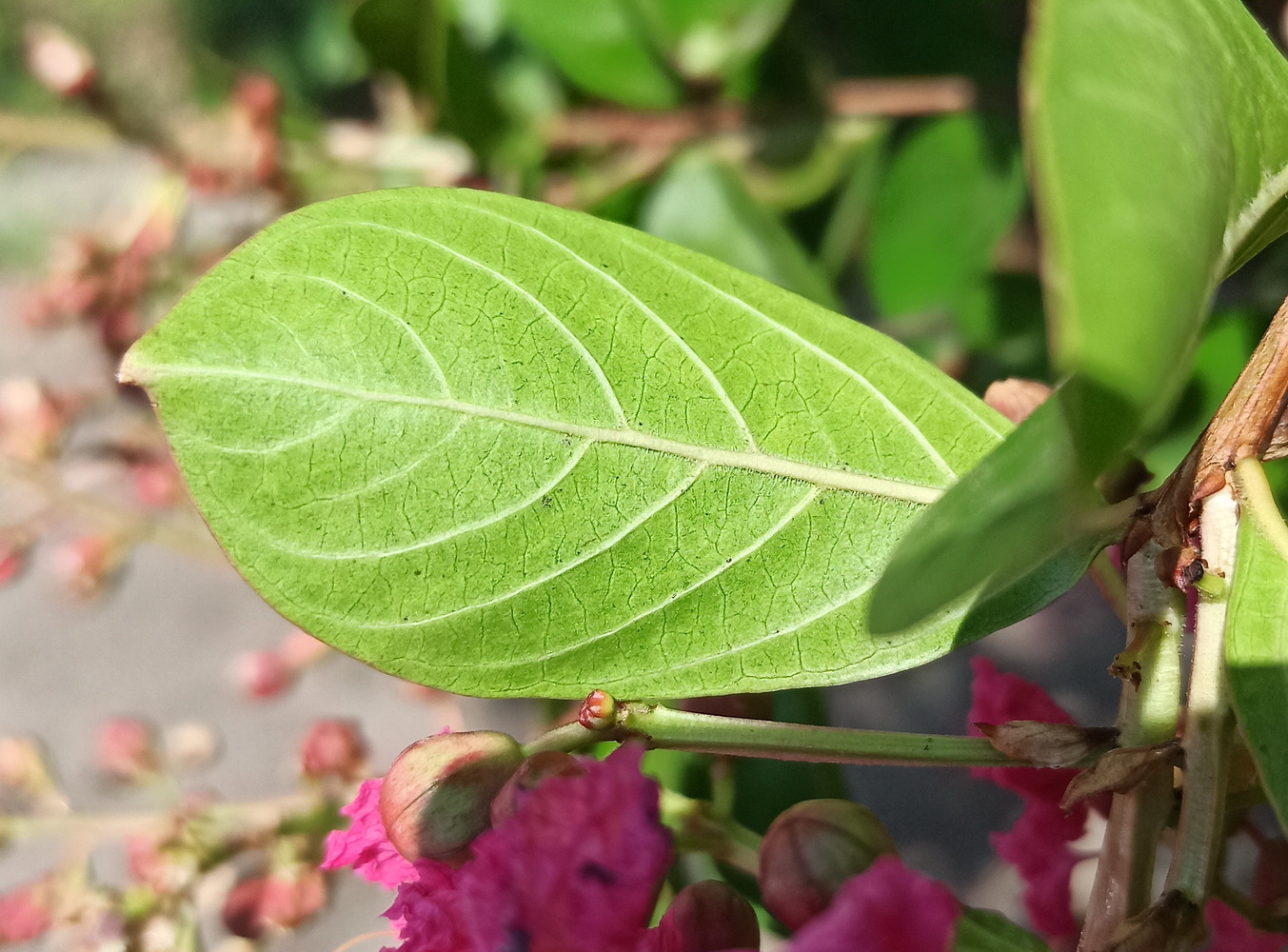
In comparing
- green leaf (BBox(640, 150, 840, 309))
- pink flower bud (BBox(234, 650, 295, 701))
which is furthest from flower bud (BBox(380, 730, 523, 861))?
pink flower bud (BBox(234, 650, 295, 701))

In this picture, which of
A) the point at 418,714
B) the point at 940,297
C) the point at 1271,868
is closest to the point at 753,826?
the point at 1271,868

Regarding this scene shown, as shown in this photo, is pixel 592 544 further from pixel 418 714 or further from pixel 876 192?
pixel 418 714

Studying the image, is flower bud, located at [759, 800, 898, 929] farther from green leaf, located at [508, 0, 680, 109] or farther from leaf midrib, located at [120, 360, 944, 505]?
green leaf, located at [508, 0, 680, 109]

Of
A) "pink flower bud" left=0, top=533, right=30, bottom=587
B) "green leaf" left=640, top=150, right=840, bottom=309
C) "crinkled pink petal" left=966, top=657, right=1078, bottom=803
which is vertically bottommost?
"pink flower bud" left=0, top=533, right=30, bottom=587

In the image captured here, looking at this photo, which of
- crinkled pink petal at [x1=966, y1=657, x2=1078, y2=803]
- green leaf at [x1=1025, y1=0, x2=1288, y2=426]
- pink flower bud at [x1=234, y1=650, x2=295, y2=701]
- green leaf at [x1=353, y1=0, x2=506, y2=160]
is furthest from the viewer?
pink flower bud at [x1=234, y1=650, x2=295, y2=701]

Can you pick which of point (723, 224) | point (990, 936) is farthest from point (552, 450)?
point (723, 224)

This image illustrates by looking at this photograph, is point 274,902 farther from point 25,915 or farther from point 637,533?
point 637,533
